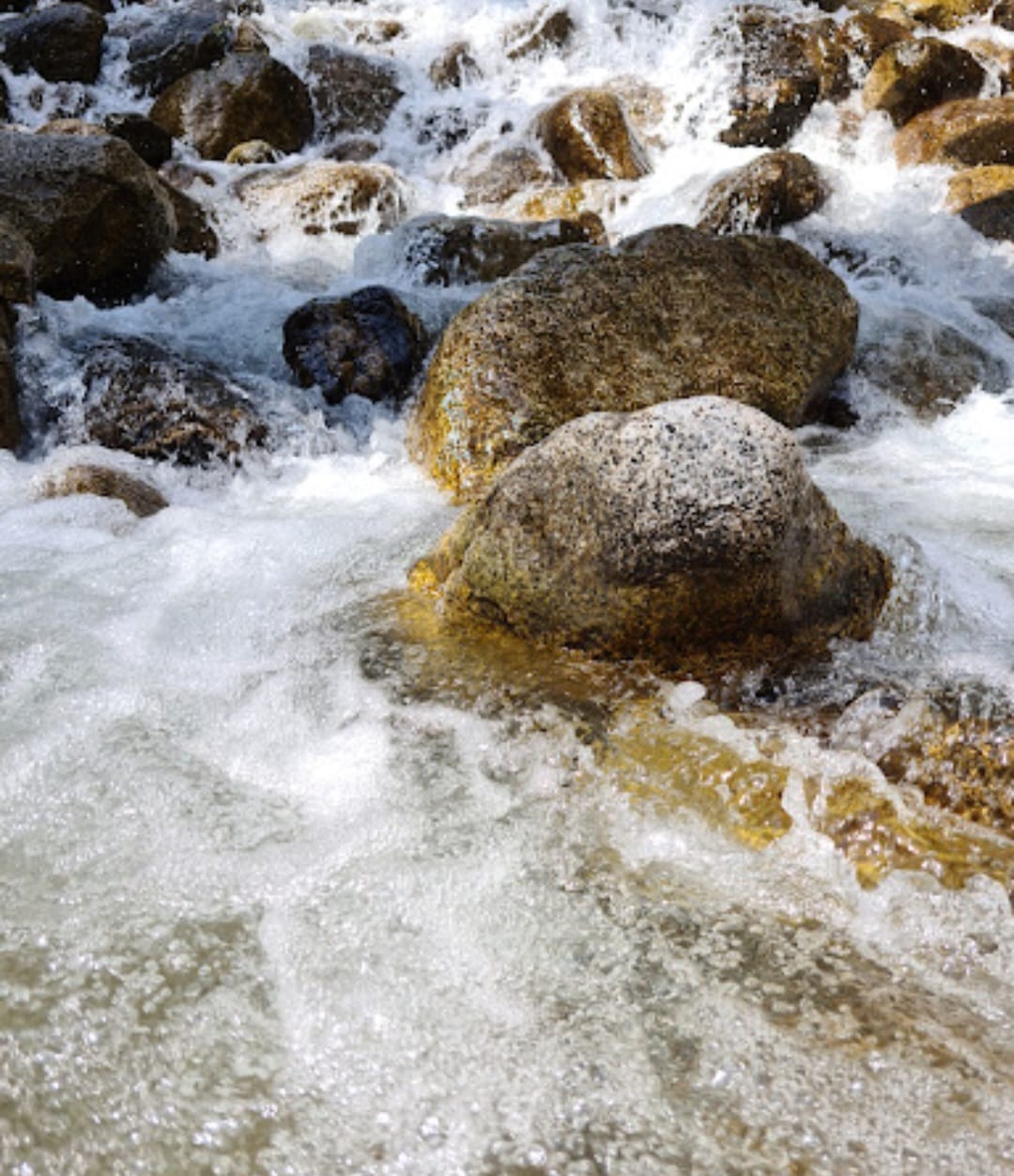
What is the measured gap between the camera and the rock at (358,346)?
5.76 meters

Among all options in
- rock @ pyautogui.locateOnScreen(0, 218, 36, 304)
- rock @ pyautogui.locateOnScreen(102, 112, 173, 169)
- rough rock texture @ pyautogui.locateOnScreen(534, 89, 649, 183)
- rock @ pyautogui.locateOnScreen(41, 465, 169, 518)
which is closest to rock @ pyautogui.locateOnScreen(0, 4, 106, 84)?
rock @ pyautogui.locateOnScreen(102, 112, 173, 169)

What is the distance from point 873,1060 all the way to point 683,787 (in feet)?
2.64

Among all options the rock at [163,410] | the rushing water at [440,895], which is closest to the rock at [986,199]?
the rushing water at [440,895]

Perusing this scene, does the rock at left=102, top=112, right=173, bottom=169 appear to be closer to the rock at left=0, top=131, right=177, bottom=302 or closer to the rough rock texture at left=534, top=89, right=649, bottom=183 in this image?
the rock at left=0, top=131, right=177, bottom=302

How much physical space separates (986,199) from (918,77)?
268 centimetres

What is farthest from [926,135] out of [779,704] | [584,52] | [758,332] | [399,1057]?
[399,1057]

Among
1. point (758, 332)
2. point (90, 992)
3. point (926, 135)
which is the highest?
point (926, 135)

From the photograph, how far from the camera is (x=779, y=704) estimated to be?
276 centimetres

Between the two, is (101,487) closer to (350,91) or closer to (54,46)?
(350,91)

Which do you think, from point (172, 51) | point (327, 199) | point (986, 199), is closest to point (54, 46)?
point (172, 51)

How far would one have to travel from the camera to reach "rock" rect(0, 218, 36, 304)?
5.66 metres

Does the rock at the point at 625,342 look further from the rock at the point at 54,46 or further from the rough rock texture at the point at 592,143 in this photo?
the rock at the point at 54,46

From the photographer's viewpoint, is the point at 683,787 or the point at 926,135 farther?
the point at 926,135

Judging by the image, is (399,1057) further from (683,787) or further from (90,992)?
(683,787)
